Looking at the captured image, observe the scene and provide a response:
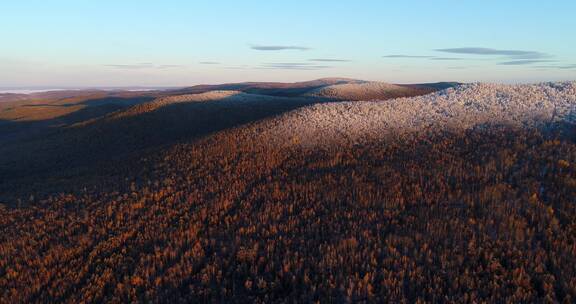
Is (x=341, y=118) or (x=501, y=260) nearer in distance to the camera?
(x=501, y=260)

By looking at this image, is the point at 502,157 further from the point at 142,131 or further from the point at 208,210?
the point at 142,131

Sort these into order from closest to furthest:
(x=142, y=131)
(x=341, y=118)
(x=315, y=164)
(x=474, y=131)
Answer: (x=315, y=164) → (x=474, y=131) → (x=341, y=118) → (x=142, y=131)

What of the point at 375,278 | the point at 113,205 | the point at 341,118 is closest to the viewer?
the point at 375,278

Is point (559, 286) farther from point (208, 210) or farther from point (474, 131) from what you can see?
point (474, 131)

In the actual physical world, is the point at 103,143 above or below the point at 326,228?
below

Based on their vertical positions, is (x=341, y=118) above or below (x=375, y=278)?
above

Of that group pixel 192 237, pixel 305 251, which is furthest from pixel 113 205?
pixel 305 251

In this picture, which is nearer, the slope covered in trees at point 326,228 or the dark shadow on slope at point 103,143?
the slope covered in trees at point 326,228

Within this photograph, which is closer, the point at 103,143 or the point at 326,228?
the point at 326,228

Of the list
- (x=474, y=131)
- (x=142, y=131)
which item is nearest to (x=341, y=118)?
(x=474, y=131)

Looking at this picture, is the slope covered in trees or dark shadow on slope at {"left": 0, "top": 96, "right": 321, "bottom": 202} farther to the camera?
dark shadow on slope at {"left": 0, "top": 96, "right": 321, "bottom": 202}
